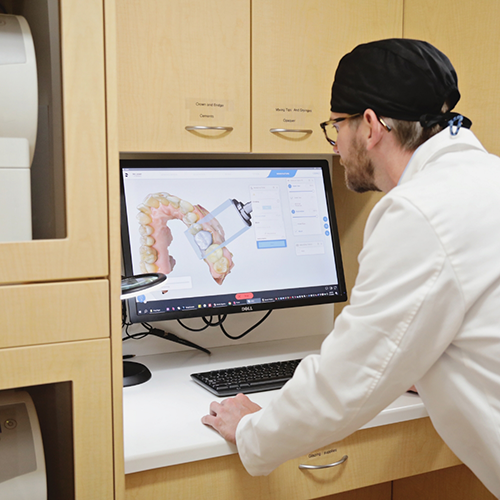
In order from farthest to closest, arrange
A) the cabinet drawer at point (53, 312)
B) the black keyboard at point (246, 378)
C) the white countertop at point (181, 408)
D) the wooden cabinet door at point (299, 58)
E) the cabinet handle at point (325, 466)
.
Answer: the wooden cabinet door at point (299, 58) < the black keyboard at point (246, 378) < the cabinet handle at point (325, 466) < the white countertop at point (181, 408) < the cabinet drawer at point (53, 312)

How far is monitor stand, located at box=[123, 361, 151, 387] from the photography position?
133cm

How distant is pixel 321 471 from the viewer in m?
1.13

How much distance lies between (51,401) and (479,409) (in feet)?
2.21

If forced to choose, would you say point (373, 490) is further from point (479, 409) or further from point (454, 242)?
point (454, 242)

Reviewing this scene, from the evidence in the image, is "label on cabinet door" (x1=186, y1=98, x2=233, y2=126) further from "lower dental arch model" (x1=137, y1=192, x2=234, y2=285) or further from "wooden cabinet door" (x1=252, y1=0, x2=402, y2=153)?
"lower dental arch model" (x1=137, y1=192, x2=234, y2=285)

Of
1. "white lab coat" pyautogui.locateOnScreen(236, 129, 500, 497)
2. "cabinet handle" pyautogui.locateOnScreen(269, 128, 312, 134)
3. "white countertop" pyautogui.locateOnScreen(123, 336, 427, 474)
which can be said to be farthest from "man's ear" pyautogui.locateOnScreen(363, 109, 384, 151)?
"white countertop" pyautogui.locateOnScreen(123, 336, 427, 474)

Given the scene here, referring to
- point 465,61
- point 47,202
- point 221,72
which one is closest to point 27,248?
point 47,202

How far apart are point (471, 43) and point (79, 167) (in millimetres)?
1138

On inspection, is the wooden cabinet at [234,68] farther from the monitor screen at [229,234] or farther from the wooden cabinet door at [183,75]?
the monitor screen at [229,234]

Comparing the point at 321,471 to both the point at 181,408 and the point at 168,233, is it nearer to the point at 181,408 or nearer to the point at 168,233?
the point at 181,408

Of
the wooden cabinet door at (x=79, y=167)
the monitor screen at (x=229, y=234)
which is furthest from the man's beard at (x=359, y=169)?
the wooden cabinet door at (x=79, y=167)

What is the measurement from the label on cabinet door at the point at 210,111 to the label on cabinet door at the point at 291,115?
0.44 ft

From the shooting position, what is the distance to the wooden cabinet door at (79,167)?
→ 0.81 m

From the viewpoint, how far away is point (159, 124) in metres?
1.31
